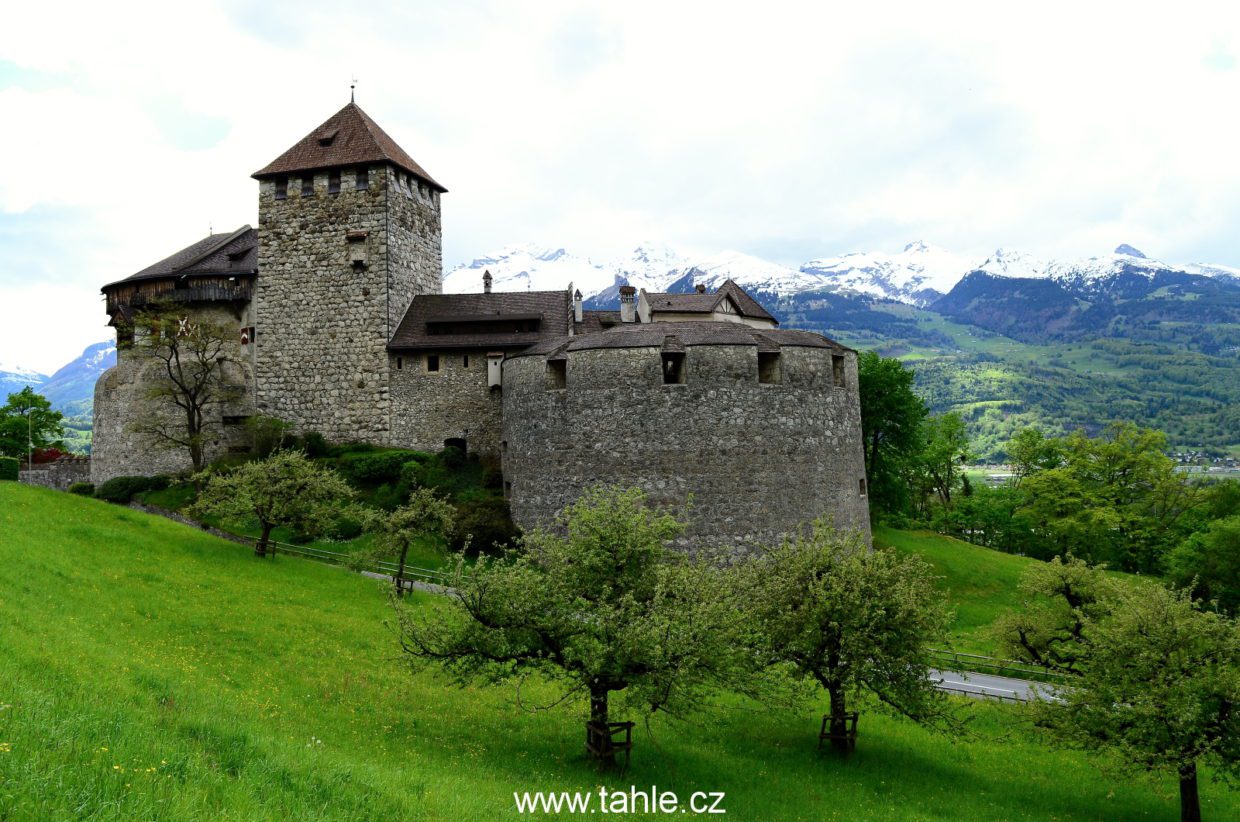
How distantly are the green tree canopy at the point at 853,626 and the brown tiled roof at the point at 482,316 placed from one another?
28.0m

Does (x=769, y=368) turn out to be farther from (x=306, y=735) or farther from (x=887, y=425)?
(x=306, y=735)

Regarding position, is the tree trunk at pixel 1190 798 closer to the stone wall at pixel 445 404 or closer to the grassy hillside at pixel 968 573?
the grassy hillside at pixel 968 573

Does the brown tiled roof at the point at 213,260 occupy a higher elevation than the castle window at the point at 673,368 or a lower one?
higher

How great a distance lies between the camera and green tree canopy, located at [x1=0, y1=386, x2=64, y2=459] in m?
72.4

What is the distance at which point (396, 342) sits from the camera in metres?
47.8

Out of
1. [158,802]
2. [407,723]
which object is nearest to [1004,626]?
[407,723]

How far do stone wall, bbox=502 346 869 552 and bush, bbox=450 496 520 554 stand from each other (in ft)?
8.11

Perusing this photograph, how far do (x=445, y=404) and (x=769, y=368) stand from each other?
720 inches

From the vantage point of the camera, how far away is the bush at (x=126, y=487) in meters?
46.5

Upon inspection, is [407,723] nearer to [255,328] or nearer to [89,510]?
[89,510]

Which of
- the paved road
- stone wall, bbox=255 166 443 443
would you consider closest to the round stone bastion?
the paved road

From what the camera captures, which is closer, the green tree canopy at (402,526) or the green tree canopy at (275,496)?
the green tree canopy at (402,526)

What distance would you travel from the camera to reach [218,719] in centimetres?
1443

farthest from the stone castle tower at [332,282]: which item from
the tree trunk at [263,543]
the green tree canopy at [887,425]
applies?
the green tree canopy at [887,425]
